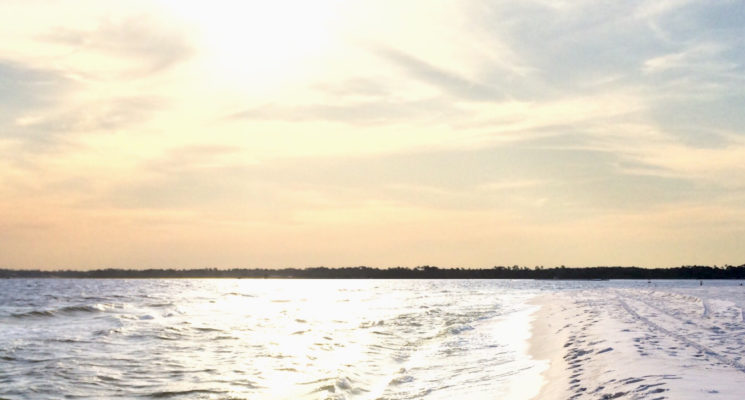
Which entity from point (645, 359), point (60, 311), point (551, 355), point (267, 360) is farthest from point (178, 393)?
point (60, 311)

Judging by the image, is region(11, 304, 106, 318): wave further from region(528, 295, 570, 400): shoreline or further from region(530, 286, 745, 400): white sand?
region(530, 286, 745, 400): white sand

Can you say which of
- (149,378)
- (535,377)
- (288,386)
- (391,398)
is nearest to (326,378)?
(288,386)

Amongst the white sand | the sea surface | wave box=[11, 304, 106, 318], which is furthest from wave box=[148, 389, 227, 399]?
wave box=[11, 304, 106, 318]

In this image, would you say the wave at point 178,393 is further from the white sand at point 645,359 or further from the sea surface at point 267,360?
the white sand at point 645,359

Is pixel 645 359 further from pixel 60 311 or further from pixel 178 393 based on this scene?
pixel 60 311

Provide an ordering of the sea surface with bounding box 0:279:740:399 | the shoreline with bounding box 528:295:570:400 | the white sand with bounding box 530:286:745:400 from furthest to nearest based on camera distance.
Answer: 1. the sea surface with bounding box 0:279:740:399
2. the shoreline with bounding box 528:295:570:400
3. the white sand with bounding box 530:286:745:400

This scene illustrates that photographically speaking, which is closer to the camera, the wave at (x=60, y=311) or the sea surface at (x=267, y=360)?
the sea surface at (x=267, y=360)

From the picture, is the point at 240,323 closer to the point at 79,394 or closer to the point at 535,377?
the point at 79,394

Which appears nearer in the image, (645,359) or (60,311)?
(645,359)

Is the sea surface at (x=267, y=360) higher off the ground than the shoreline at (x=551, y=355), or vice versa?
the shoreline at (x=551, y=355)

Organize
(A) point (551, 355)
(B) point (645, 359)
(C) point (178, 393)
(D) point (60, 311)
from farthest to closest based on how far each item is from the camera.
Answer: (D) point (60, 311) < (A) point (551, 355) < (C) point (178, 393) < (B) point (645, 359)

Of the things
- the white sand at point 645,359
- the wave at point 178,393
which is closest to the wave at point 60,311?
the wave at point 178,393

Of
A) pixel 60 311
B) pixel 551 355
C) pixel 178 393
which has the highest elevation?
pixel 551 355

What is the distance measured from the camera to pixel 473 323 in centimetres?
3394
